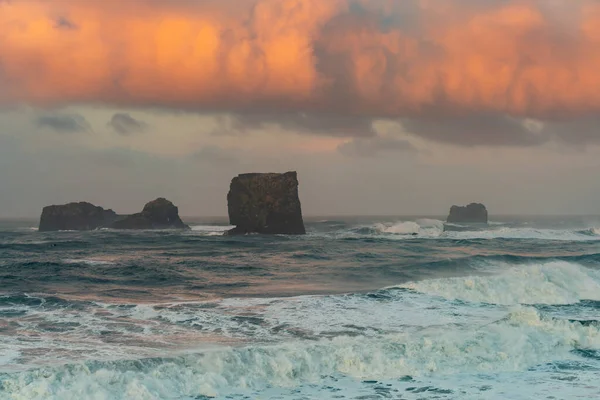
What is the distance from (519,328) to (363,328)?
455cm

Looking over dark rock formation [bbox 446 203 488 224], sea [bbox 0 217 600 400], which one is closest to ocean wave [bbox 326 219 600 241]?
sea [bbox 0 217 600 400]

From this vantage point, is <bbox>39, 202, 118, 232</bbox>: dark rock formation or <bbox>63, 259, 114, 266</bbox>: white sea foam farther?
<bbox>39, 202, 118, 232</bbox>: dark rock formation

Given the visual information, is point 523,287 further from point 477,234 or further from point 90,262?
point 477,234

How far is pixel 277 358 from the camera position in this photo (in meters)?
13.7

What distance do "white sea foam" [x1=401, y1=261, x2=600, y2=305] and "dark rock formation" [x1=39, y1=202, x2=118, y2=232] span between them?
94.1 metres

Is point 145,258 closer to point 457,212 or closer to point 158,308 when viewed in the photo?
point 158,308

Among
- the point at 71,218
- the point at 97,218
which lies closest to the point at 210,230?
the point at 97,218

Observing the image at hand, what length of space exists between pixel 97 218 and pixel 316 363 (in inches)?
4138

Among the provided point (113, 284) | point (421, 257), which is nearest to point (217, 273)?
point (113, 284)

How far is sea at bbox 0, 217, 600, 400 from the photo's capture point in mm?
12234

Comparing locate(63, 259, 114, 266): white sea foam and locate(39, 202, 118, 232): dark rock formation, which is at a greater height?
locate(39, 202, 118, 232): dark rock formation

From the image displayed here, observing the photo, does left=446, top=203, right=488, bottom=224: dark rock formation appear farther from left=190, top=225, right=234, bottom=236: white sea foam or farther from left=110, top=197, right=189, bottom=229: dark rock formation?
left=110, top=197, right=189, bottom=229: dark rock formation

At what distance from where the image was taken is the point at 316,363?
1382cm

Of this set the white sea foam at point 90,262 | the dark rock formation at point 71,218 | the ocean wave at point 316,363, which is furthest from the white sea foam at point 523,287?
the dark rock formation at point 71,218
